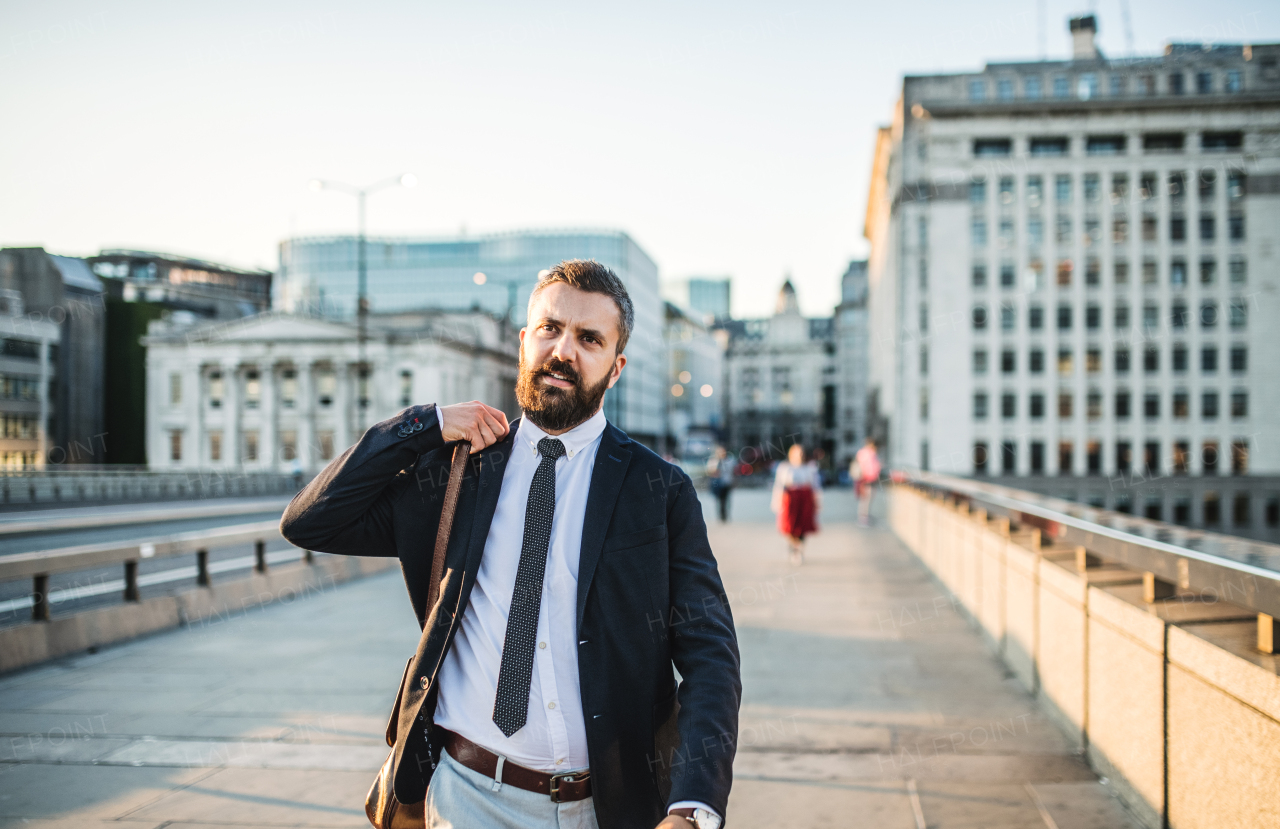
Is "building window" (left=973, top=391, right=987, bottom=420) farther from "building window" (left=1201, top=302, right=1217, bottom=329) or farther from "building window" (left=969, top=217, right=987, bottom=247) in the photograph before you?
"building window" (left=1201, top=302, right=1217, bottom=329)

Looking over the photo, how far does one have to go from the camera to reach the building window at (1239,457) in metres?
64.4

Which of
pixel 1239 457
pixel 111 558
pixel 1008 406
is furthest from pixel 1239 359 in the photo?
pixel 111 558

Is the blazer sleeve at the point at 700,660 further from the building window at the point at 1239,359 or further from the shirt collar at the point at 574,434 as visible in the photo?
the building window at the point at 1239,359

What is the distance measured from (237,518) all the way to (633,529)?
26.8 meters

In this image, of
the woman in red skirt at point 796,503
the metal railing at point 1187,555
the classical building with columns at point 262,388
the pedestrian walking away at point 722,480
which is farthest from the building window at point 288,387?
the metal railing at point 1187,555

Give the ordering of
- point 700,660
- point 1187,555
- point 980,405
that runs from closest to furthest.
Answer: point 700,660 < point 1187,555 < point 980,405

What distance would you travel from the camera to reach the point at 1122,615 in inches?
184

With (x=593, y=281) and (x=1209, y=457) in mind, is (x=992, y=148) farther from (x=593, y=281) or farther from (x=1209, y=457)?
(x=593, y=281)

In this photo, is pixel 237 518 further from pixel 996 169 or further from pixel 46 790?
pixel 996 169

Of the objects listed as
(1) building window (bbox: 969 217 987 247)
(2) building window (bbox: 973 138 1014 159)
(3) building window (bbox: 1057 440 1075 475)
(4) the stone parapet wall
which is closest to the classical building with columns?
(1) building window (bbox: 969 217 987 247)

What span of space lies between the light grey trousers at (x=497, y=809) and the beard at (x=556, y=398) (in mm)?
892

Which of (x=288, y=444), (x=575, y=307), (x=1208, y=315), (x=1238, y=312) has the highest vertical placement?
(x=1238, y=312)

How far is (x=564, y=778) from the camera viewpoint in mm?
2238

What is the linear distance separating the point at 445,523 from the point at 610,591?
0.47 metres
